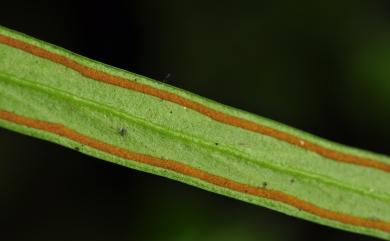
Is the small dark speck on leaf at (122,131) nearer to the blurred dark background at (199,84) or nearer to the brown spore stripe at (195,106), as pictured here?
the brown spore stripe at (195,106)

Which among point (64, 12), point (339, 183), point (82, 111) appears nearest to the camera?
point (82, 111)

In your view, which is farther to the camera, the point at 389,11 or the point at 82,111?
the point at 389,11

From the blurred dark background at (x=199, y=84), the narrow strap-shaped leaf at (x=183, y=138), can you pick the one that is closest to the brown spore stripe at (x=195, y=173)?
the narrow strap-shaped leaf at (x=183, y=138)

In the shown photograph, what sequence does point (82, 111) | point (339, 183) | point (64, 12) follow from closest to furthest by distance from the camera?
point (82, 111)
point (339, 183)
point (64, 12)

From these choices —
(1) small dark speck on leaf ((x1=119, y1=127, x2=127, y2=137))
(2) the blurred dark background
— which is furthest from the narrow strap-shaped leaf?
(2) the blurred dark background

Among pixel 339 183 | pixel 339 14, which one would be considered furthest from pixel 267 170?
pixel 339 14

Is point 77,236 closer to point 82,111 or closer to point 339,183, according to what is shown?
point 82,111

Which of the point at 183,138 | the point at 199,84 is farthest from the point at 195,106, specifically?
the point at 199,84

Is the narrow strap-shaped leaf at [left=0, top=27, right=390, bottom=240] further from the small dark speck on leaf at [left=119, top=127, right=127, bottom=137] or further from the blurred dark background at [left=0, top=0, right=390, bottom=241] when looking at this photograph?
the blurred dark background at [left=0, top=0, right=390, bottom=241]
